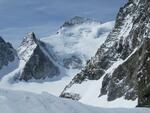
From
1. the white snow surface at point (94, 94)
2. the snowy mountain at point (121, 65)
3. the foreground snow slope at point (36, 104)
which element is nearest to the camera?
the foreground snow slope at point (36, 104)

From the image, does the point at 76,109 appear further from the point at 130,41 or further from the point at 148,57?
the point at 130,41

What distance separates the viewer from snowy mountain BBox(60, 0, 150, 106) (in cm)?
11156

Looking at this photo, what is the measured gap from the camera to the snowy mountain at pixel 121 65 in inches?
4392

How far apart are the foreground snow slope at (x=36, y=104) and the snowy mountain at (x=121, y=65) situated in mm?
61437

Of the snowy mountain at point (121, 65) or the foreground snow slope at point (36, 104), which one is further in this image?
the snowy mountain at point (121, 65)

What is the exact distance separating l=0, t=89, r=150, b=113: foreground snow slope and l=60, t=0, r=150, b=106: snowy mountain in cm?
6144

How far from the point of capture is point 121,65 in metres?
132

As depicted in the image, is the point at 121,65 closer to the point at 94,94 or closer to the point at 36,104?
the point at 94,94

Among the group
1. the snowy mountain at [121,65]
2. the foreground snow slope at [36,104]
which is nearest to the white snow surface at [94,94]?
the snowy mountain at [121,65]

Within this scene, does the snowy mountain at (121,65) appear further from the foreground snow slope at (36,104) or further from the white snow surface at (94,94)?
the foreground snow slope at (36,104)

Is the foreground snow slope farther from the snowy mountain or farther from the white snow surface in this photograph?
the white snow surface

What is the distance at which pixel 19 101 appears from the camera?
20.4 metres

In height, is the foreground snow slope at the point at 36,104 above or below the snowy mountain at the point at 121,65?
above

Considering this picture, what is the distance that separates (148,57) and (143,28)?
49.7m
